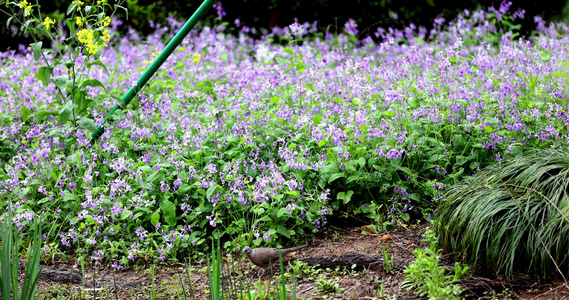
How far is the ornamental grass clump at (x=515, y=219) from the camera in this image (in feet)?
8.44

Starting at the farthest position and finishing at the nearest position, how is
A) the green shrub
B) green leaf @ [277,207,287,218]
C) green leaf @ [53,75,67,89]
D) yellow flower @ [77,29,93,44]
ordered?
green leaf @ [53,75,67,89] < yellow flower @ [77,29,93,44] < green leaf @ [277,207,287,218] < the green shrub

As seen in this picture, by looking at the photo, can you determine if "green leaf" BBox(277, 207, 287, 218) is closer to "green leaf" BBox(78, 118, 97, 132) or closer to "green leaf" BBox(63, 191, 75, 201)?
"green leaf" BBox(63, 191, 75, 201)

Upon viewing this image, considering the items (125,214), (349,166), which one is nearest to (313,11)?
(349,166)

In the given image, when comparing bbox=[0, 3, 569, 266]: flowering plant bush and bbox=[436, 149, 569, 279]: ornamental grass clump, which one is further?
bbox=[0, 3, 569, 266]: flowering plant bush

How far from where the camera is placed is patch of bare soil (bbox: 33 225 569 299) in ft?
8.68

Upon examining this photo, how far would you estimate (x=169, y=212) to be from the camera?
348cm

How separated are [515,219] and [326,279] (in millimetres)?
982

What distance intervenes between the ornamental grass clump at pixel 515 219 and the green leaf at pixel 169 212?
1523 millimetres

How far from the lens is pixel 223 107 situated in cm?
431

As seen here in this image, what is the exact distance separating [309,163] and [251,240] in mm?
648

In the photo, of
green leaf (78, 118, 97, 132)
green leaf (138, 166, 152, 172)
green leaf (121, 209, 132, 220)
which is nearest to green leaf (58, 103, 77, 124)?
green leaf (78, 118, 97, 132)

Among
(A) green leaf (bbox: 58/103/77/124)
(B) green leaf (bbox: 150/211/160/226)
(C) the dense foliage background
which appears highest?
(C) the dense foliage background

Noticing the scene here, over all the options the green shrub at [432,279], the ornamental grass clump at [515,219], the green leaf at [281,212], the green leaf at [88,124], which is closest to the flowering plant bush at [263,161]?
the green leaf at [281,212]

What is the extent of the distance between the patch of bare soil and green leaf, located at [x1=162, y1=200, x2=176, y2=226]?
263 mm
